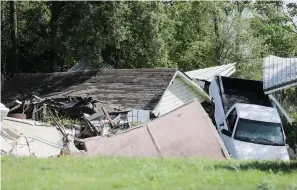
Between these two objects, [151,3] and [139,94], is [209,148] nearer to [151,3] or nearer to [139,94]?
[139,94]

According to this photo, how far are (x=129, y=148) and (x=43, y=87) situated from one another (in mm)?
18537

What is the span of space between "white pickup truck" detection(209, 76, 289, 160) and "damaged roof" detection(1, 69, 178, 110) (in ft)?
16.2

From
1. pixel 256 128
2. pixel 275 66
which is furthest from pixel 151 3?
pixel 256 128

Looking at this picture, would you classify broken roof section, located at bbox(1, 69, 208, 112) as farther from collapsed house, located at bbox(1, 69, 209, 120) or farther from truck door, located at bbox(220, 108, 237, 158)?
truck door, located at bbox(220, 108, 237, 158)

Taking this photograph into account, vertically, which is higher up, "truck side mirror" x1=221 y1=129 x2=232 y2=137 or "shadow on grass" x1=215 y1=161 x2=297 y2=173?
"shadow on grass" x1=215 y1=161 x2=297 y2=173

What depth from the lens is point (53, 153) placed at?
1562 cm

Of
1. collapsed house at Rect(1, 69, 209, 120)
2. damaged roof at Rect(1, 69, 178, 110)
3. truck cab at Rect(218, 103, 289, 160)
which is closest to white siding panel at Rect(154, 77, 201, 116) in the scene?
collapsed house at Rect(1, 69, 209, 120)

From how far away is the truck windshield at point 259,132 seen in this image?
698 inches

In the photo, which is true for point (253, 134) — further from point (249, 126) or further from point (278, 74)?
point (278, 74)

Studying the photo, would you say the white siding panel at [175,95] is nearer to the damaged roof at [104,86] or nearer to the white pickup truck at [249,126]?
the damaged roof at [104,86]

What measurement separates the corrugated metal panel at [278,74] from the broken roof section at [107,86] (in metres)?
5.08

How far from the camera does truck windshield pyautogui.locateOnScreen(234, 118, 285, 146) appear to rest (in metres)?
17.7

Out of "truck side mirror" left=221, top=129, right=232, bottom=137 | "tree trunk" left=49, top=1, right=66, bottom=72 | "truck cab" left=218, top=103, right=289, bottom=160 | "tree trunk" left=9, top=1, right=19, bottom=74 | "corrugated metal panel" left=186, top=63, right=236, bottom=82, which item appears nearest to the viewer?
"truck cab" left=218, top=103, right=289, bottom=160

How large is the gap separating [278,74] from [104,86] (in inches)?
406
